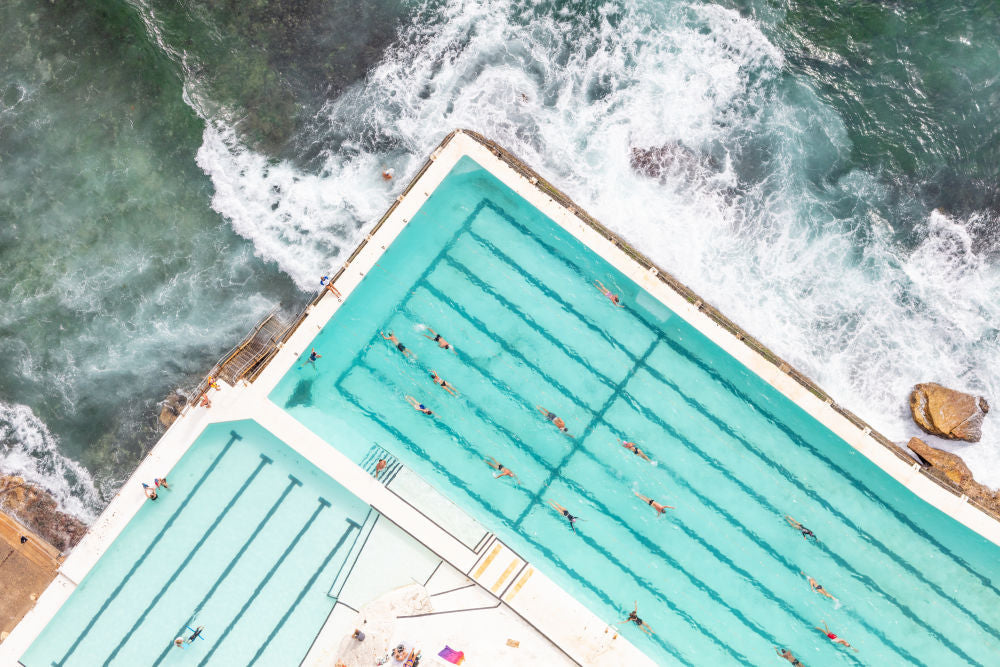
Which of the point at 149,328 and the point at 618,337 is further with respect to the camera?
the point at 149,328

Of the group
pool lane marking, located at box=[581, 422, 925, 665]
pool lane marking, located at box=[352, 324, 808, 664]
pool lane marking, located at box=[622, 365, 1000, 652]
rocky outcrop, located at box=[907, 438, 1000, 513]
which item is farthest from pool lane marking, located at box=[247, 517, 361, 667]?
rocky outcrop, located at box=[907, 438, 1000, 513]

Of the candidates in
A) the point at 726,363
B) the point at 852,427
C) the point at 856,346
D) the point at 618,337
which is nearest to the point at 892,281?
the point at 856,346

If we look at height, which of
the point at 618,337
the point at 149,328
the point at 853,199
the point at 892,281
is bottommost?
the point at 149,328

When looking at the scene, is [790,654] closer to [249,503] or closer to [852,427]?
[852,427]

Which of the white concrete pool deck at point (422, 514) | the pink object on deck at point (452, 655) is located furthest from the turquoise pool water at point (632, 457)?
the pink object on deck at point (452, 655)

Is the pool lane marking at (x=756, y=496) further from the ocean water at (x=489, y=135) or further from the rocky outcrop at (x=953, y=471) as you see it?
the ocean water at (x=489, y=135)

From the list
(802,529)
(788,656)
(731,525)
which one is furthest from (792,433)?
(788,656)
